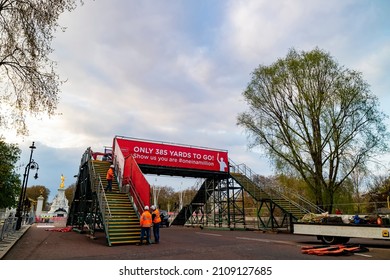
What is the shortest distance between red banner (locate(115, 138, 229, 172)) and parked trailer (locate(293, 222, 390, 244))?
13.7 m

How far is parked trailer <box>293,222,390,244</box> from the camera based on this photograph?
11633 mm

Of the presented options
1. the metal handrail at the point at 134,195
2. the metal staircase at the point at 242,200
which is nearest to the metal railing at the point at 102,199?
the metal handrail at the point at 134,195

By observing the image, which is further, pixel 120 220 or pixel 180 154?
pixel 180 154

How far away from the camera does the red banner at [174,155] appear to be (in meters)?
24.6

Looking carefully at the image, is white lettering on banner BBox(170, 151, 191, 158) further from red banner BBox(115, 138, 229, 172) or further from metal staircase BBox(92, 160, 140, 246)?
metal staircase BBox(92, 160, 140, 246)

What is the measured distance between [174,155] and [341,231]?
16.2m

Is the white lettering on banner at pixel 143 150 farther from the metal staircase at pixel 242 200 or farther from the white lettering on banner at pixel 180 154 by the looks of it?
the metal staircase at pixel 242 200

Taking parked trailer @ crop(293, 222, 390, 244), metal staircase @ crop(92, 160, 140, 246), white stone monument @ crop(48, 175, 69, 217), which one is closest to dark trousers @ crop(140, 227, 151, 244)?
metal staircase @ crop(92, 160, 140, 246)

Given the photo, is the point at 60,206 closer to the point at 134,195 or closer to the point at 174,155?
the point at 174,155

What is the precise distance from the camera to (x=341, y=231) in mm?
12500

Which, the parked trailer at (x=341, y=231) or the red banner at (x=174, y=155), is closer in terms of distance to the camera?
the parked trailer at (x=341, y=231)

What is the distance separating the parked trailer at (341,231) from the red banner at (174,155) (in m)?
13.7

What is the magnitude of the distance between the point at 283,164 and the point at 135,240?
1663 centimetres

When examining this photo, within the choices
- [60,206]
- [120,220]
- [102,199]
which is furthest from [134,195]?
[60,206]
